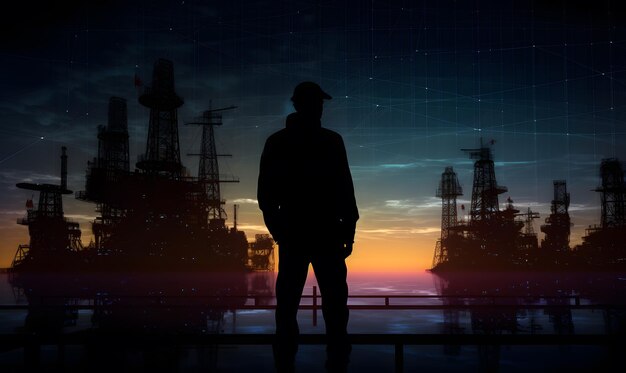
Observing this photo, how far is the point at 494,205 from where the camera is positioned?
106m

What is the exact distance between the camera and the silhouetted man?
3.90m

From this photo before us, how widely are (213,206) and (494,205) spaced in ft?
197

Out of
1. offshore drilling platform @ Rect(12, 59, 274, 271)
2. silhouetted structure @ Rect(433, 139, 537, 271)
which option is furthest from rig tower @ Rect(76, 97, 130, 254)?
silhouetted structure @ Rect(433, 139, 537, 271)

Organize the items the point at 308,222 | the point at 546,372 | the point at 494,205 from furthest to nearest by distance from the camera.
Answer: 1. the point at 494,205
2. the point at 546,372
3. the point at 308,222

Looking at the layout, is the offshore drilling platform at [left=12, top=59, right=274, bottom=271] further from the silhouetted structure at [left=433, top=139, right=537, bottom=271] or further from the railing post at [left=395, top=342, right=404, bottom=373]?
the railing post at [left=395, top=342, right=404, bottom=373]

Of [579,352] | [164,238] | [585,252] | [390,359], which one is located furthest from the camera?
[585,252]

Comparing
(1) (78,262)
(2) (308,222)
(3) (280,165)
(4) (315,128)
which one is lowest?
(1) (78,262)

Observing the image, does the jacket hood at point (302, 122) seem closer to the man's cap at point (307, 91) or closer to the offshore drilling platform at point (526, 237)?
the man's cap at point (307, 91)

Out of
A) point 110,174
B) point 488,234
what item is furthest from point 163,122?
point 488,234

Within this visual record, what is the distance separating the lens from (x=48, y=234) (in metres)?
106

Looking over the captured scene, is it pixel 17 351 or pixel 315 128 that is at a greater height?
pixel 315 128

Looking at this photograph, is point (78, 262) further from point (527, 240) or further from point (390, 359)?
point (390, 359)

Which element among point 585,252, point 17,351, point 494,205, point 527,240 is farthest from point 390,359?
point 585,252

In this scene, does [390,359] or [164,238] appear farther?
[164,238]
